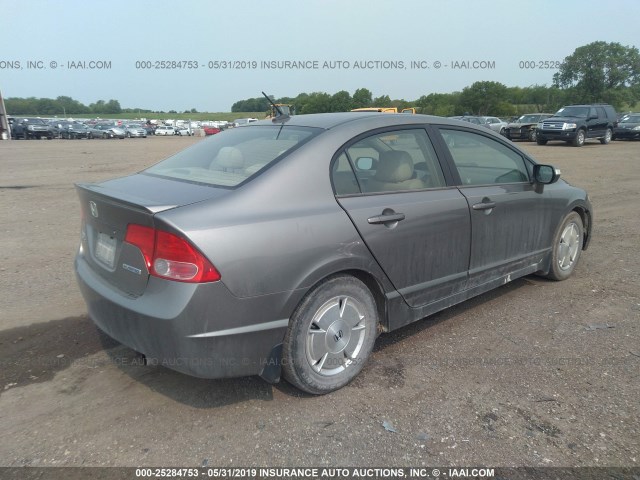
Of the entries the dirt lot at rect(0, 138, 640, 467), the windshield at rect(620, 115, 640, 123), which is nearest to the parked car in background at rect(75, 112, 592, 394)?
the dirt lot at rect(0, 138, 640, 467)

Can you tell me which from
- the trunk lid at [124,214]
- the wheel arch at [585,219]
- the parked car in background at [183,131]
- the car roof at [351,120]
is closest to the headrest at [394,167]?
the car roof at [351,120]

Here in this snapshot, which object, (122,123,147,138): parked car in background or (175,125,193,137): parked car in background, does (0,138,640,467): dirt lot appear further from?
(175,125,193,137): parked car in background

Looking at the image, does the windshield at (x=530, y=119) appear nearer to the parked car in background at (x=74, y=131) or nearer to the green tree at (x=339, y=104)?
the green tree at (x=339, y=104)

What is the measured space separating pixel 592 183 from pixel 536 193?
28.3 feet

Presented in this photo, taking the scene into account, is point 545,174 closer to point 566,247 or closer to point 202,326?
point 566,247

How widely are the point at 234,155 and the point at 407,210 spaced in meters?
1.20

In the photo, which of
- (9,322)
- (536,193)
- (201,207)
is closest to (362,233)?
(201,207)

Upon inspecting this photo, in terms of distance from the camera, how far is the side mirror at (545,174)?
166 inches

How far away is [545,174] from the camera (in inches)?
166

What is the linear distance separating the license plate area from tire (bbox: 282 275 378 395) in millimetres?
1097

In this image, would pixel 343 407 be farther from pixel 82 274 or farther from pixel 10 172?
pixel 10 172

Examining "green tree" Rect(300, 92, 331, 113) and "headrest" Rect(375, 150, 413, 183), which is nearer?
"headrest" Rect(375, 150, 413, 183)

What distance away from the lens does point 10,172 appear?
46.5ft

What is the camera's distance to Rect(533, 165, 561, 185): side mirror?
4207 millimetres
